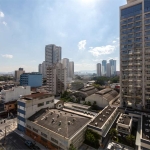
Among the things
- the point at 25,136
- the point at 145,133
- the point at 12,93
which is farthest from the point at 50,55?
the point at 145,133

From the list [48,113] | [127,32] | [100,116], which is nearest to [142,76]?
[127,32]

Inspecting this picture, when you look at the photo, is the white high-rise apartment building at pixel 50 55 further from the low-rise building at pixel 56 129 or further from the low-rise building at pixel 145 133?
the low-rise building at pixel 145 133

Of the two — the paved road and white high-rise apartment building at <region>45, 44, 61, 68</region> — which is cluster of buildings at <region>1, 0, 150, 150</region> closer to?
the paved road

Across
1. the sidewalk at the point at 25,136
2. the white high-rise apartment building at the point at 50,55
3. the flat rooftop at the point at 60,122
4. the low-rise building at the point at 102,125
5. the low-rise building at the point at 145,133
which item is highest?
the white high-rise apartment building at the point at 50,55

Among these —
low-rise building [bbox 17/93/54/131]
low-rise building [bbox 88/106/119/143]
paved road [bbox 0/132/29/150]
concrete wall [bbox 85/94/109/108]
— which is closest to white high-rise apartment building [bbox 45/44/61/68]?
concrete wall [bbox 85/94/109/108]

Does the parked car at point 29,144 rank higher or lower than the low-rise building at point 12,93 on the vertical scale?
lower

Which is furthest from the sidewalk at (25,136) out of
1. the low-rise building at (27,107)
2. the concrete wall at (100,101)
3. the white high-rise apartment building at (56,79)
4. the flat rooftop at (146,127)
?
the white high-rise apartment building at (56,79)

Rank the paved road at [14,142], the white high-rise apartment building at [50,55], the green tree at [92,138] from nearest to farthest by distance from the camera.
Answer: the green tree at [92,138], the paved road at [14,142], the white high-rise apartment building at [50,55]
